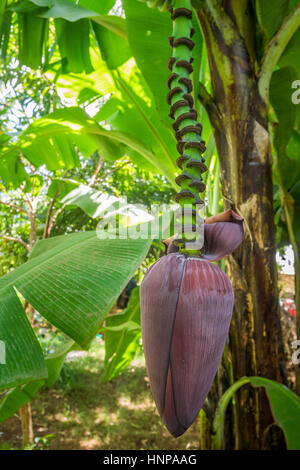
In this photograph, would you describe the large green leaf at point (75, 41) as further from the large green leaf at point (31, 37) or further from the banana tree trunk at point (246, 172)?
the banana tree trunk at point (246, 172)

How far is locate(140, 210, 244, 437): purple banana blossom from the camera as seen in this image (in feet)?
0.54

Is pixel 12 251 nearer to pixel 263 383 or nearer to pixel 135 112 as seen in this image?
pixel 135 112

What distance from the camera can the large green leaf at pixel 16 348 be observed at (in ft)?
0.73

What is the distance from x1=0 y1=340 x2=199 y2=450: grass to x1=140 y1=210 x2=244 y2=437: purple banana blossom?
1515 millimetres

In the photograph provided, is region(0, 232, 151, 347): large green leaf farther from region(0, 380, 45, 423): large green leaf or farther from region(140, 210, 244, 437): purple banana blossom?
region(0, 380, 45, 423): large green leaf

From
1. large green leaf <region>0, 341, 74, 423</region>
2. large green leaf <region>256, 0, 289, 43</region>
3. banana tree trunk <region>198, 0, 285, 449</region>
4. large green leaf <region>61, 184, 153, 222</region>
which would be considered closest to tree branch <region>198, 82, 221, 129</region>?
banana tree trunk <region>198, 0, 285, 449</region>

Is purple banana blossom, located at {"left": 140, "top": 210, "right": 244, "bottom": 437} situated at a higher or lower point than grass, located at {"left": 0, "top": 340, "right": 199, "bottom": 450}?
higher

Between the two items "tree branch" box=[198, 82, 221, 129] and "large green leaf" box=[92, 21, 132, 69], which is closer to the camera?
"tree branch" box=[198, 82, 221, 129]

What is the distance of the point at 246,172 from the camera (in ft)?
1.57

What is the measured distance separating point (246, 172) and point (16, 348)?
1.28ft

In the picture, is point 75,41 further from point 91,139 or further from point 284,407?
point 284,407

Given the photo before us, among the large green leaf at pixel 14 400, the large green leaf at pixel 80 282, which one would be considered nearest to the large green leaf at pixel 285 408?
the large green leaf at pixel 80 282

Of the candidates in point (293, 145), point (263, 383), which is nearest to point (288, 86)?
point (293, 145)
